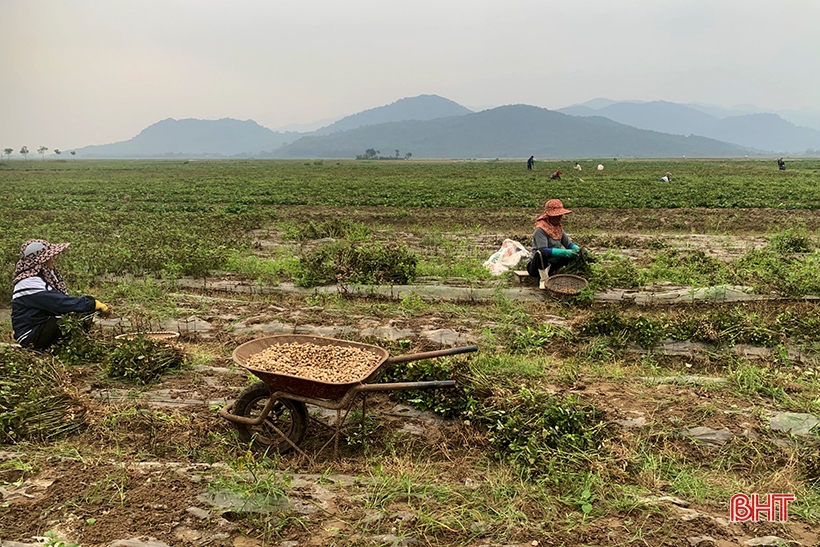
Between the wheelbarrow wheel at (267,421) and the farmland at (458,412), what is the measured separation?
15 cm

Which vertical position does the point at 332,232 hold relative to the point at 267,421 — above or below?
above

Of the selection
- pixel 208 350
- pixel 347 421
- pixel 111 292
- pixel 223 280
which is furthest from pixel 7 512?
pixel 223 280

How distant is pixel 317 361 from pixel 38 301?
3223 mm

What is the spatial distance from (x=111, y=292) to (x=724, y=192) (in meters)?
23.8

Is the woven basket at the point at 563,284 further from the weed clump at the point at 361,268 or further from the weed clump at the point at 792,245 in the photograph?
the weed clump at the point at 792,245

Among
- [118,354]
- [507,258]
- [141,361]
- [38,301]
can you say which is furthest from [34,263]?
[507,258]

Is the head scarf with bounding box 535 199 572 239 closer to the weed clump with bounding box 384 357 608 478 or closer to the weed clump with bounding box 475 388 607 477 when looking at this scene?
the weed clump with bounding box 384 357 608 478

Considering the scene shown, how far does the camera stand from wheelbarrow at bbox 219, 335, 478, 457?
380 cm

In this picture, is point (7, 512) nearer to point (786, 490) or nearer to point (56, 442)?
point (56, 442)

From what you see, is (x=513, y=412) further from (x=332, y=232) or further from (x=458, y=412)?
(x=332, y=232)

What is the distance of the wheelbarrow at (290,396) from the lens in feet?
12.5

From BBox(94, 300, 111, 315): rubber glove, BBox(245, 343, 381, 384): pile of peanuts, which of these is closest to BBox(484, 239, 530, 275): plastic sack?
BBox(245, 343, 381, 384): pile of peanuts

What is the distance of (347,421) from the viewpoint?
15.0ft

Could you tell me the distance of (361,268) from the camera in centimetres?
870
